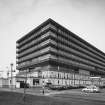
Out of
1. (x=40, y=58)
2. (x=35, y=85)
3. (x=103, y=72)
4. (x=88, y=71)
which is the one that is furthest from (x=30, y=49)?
(x=103, y=72)

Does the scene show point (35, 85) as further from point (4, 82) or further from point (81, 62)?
point (81, 62)

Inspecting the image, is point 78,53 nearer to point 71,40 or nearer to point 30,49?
point 71,40

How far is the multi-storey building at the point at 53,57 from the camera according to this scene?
3095 inches

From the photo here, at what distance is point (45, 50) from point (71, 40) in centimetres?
2290

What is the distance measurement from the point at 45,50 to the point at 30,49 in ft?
61.7

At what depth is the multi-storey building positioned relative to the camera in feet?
258

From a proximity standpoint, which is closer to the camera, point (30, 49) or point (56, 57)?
point (56, 57)

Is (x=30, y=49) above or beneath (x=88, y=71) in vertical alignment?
above

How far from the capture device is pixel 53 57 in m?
79.7

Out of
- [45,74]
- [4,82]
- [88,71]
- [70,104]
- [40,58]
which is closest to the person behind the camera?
[70,104]

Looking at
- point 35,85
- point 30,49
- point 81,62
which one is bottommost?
point 35,85

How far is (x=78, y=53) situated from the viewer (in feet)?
340

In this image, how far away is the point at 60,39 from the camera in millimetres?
86875

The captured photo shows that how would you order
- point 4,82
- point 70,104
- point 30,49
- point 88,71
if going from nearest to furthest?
point 70,104, point 4,82, point 30,49, point 88,71
